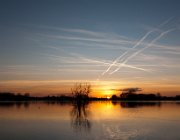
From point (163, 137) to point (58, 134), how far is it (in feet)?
20.1

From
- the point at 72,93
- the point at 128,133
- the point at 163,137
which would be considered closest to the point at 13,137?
the point at 128,133

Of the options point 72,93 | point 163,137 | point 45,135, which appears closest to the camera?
point 163,137

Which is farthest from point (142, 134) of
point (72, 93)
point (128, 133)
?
point (72, 93)

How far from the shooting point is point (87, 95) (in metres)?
82.9

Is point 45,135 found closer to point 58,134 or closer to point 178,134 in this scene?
point 58,134

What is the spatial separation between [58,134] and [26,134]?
190cm

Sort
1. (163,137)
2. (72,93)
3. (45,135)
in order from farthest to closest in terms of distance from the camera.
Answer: (72,93) < (45,135) < (163,137)

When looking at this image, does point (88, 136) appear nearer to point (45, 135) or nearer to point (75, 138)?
point (75, 138)

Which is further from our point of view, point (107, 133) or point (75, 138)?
point (107, 133)

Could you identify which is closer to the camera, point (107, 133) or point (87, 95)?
point (107, 133)

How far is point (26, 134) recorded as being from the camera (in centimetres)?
1828

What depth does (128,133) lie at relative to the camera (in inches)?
714

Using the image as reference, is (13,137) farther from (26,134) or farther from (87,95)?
(87,95)

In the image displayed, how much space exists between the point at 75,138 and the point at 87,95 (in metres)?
66.0
